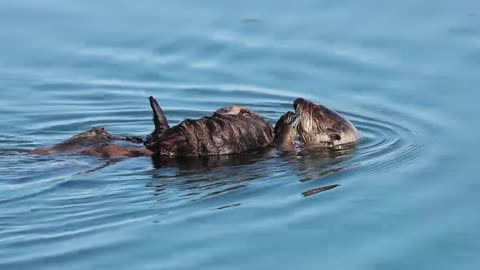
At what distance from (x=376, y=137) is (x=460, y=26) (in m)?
2.83

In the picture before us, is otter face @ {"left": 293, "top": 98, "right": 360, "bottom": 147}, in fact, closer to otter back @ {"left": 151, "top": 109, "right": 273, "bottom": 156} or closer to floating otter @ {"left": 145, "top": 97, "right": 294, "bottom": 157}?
floating otter @ {"left": 145, "top": 97, "right": 294, "bottom": 157}

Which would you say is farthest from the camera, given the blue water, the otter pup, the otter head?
the otter head

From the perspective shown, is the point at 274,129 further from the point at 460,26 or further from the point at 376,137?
the point at 460,26

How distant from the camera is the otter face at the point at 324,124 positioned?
10727mm

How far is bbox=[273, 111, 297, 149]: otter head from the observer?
10.5 metres

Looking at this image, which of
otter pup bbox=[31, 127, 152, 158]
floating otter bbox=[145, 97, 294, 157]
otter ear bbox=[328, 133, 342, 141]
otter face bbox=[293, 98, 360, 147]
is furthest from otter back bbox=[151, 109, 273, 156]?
otter ear bbox=[328, 133, 342, 141]

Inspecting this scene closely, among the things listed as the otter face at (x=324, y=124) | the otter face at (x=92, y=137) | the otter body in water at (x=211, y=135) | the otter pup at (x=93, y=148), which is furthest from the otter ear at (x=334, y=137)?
the otter face at (x=92, y=137)

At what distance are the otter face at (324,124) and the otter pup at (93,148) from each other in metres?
1.45

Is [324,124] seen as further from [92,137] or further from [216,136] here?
[92,137]

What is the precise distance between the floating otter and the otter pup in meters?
0.20

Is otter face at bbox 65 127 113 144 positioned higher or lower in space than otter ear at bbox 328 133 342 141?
higher

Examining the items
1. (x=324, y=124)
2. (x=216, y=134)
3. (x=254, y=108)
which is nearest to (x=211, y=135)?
(x=216, y=134)

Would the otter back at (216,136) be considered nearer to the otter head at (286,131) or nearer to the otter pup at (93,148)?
the otter head at (286,131)

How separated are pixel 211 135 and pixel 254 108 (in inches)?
66.2
